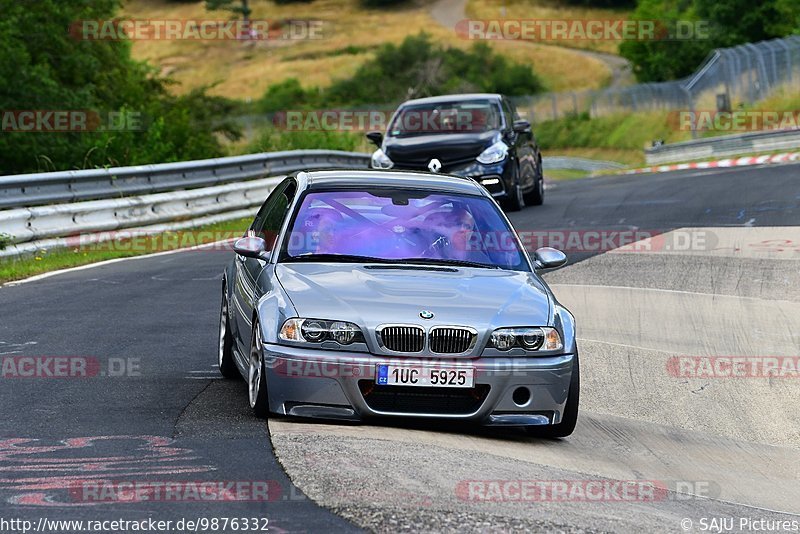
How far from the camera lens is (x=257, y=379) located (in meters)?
7.97

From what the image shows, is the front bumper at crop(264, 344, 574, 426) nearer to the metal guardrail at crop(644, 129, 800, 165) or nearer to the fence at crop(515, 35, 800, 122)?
the metal guardrail at crop(644, 129, 800, 165)

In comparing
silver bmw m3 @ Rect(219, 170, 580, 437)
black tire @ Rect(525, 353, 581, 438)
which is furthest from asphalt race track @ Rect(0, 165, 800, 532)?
silver bmw m3 @ Rect(219, 170, 580, 437)

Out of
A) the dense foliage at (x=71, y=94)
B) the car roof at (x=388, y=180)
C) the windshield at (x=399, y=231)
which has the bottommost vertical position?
the dense foliage at (x=71, y=94)

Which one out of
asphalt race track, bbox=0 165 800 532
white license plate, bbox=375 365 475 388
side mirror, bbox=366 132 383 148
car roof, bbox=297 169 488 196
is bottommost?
side mirror, bbox=366 132 383 148

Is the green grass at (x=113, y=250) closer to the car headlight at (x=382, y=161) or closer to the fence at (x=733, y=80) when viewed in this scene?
the car headlight at (x=382, y=161)

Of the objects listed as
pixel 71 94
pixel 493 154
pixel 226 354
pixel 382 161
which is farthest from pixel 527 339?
pixel 71 94

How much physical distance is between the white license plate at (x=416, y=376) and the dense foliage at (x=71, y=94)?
19.4 meters

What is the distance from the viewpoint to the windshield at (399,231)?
8703 millimetres

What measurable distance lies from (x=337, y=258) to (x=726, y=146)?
3309 cm

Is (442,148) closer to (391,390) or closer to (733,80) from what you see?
(391,390)

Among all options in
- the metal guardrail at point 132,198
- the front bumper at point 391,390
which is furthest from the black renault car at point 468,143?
the front bumper at point 391,390

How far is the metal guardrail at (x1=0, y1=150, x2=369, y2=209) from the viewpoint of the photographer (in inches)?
683

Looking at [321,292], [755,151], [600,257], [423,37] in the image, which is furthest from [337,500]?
[423,37]

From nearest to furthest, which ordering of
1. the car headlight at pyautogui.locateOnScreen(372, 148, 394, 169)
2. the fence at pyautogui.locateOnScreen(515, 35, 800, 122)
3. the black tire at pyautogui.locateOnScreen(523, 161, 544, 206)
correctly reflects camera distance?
the car headlight at pyautogui.locateOnScreen(372, 148, 394, 169)
the black tire at pyautogui.locateOnScreen(523, 161, 544, 206)
the fence at pyautogui.locateOnScreen(515, 35, 800, 122)
